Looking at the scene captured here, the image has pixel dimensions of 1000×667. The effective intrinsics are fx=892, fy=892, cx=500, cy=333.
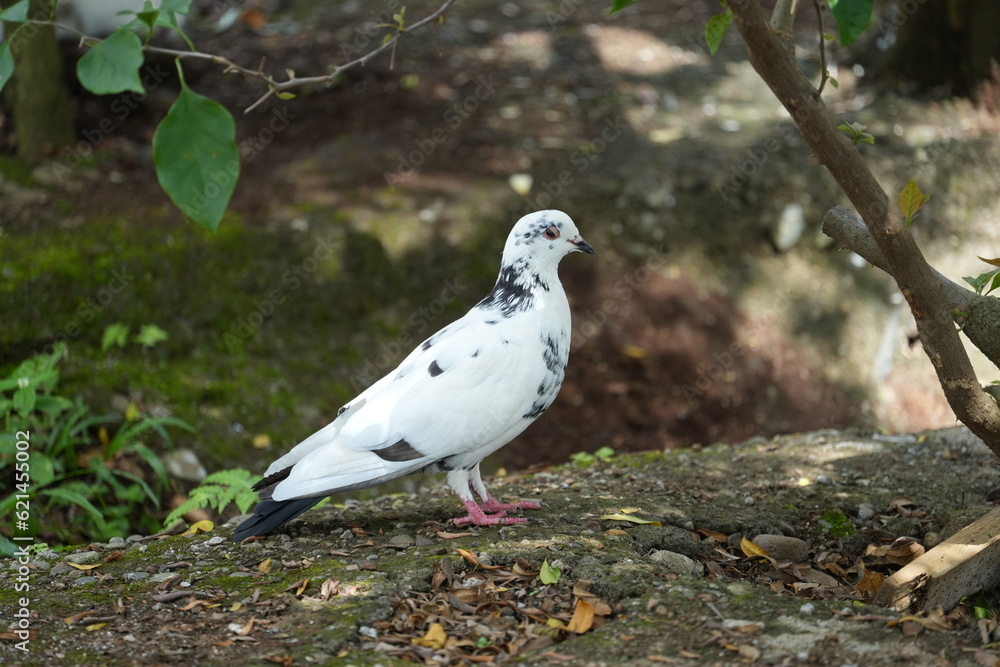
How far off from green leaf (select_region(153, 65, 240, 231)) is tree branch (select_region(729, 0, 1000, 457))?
1.36m

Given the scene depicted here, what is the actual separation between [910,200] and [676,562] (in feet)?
4.82

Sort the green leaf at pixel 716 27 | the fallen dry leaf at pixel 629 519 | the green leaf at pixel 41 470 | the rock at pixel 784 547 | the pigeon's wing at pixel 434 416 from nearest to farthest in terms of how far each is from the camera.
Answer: the green leaf at pixel 716 27 → the pigeon's wing at pixel 434 416 → the rock at pixel 784 547 → the fallen dry leaf at pixel 629 519 → the green leaf at pixel 41 470

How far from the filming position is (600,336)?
6.50m

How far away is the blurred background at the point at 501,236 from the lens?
19.0ft

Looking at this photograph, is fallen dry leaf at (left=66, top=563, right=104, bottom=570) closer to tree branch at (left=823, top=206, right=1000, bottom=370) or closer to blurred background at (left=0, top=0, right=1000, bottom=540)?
blurred background at (left=0, top=0, right=1000, bottom=540)

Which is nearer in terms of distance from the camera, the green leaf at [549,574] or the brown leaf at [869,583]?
the green leaf at [549,574]

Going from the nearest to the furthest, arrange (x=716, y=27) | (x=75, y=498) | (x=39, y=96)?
(x=716, y=27)
(x=75, y=498)
(x=39, y=96)

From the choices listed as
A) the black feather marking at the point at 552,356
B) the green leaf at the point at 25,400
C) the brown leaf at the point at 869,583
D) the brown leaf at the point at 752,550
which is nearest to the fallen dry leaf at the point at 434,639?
the black feather marking at the point at 552,356

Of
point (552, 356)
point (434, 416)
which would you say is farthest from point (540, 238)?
point (434, 416)

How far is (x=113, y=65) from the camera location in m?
2.12

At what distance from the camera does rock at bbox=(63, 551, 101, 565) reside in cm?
346

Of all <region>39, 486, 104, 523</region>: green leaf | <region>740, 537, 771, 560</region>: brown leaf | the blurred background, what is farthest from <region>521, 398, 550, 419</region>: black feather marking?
<region>39, 486, 104, 523</region>: green leaf

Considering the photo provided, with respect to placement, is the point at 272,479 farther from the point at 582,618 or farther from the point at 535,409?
the point at 582,618

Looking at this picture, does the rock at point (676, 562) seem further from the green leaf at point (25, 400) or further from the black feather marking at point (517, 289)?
the green leaf at point (25, 400)
